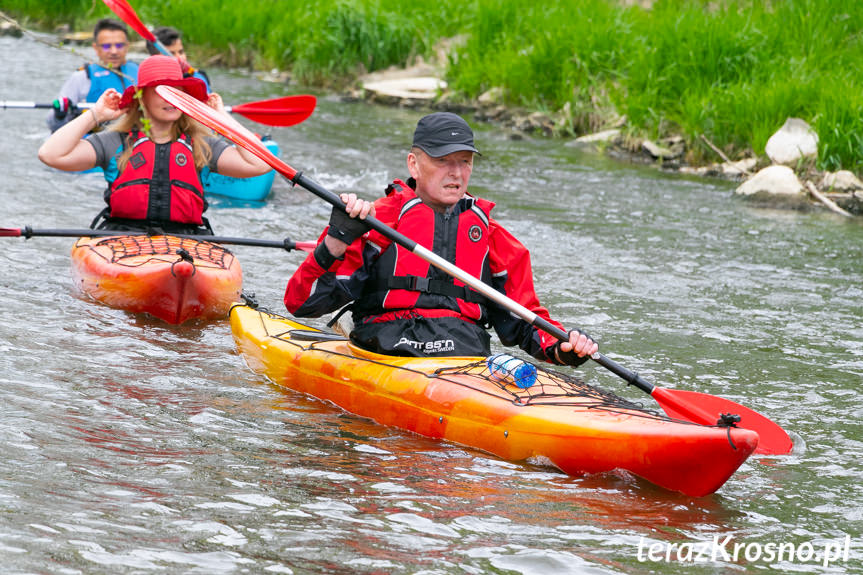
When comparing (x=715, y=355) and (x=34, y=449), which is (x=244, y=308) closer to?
(x=34, y=449)

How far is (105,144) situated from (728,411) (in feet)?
11.9

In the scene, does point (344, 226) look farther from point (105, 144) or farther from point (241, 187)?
point (241, 187)

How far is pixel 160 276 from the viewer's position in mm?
5574

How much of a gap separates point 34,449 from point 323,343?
1.43 m

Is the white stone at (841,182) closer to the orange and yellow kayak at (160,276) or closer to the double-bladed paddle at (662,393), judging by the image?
the orange and yellow kayak at (160,276)

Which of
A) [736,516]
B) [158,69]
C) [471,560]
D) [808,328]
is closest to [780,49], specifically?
[808,328]

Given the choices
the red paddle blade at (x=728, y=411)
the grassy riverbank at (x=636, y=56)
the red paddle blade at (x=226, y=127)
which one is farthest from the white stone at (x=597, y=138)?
the red paddle blade at (x=728, y=411)

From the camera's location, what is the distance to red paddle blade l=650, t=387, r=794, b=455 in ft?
13.6

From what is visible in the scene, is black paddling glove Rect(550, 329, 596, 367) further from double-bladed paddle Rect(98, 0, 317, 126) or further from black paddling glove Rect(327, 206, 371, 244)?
double-bladed paddle Rect(98, 0, 317, 126)

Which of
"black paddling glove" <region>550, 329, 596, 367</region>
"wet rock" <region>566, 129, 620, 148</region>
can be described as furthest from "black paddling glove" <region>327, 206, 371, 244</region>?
"wet rock" <region>566, 129, 620, 148</region>

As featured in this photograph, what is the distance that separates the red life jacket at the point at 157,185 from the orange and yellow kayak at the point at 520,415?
5.20ft

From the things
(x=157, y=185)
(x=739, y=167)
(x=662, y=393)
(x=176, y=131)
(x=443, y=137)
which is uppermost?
(x=443, y=137)

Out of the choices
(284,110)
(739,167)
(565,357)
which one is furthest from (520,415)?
(739,167)

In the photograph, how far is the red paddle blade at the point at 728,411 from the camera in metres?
4.14
